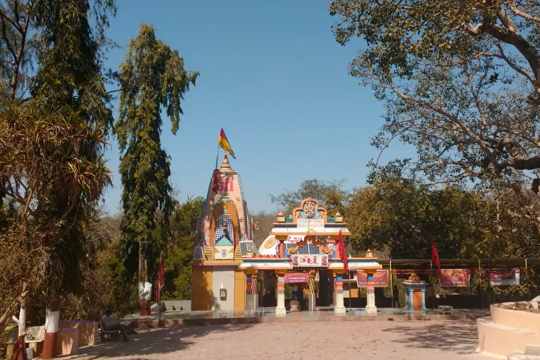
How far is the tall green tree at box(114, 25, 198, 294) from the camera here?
66.3 ft

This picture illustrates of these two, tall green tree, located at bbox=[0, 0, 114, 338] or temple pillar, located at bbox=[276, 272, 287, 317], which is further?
temple pillar, located at bbox=[276, 272, 287, 317]

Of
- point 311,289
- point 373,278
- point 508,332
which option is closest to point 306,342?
point 508,332

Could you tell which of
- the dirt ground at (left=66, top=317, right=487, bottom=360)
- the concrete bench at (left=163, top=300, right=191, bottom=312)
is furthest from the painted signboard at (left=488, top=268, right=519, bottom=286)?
the concrete bench at (left=163, top=300, right=191, bottom=312)

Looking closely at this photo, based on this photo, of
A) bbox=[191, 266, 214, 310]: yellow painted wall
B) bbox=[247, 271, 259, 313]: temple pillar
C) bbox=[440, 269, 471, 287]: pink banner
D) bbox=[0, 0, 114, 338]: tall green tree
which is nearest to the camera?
bbox=[0, 0, 114, 338]: tall green tree

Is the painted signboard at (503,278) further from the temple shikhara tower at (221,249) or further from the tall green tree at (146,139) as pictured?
the tall green tree at (146,139)

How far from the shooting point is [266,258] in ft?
70.4

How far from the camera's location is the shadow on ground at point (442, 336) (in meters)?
12.3

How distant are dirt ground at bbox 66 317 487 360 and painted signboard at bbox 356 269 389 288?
276cm

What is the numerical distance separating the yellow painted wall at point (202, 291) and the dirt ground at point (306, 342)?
16.4 ft

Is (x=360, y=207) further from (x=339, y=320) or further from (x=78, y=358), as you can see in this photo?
(x=78, y=358)

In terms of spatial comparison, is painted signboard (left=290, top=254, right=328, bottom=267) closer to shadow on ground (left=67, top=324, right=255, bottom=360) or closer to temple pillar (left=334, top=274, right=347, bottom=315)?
temple pillar (left=334, top=274, right=347, bottom=315)

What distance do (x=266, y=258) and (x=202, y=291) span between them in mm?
3952

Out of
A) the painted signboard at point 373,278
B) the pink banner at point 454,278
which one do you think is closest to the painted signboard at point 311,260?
the painted signboard at point 373,278

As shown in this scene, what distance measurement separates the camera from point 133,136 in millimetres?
20781
